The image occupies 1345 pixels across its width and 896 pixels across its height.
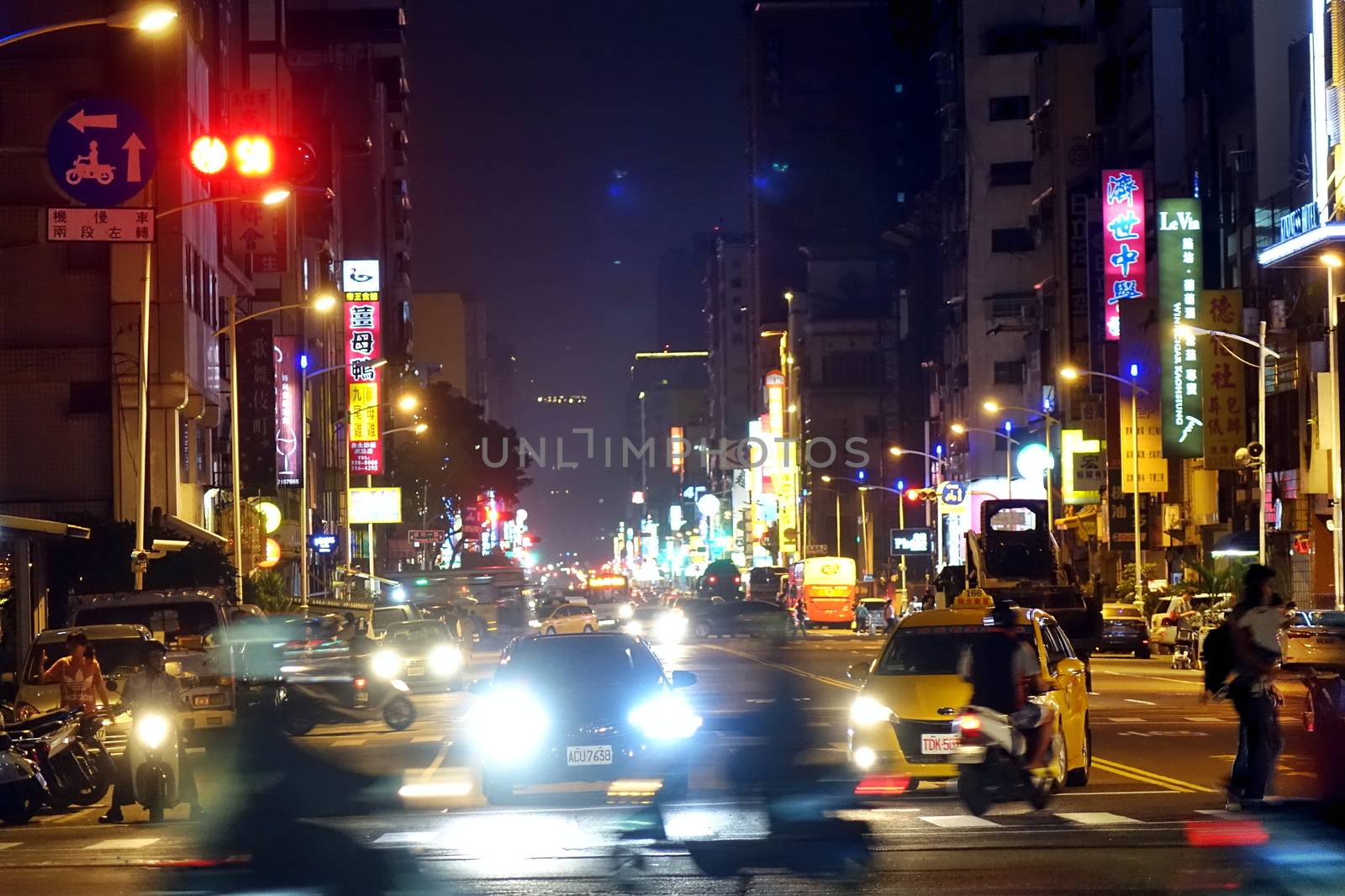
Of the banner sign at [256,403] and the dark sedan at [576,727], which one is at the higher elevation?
the banner sign at [256,403]

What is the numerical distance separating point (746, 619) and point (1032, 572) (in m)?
27.9


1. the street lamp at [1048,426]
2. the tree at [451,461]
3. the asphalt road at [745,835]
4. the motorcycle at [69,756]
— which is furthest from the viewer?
the tree at [451,461]

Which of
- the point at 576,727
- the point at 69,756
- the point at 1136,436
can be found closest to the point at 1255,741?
the point at 576,727

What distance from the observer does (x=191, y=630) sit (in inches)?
1169

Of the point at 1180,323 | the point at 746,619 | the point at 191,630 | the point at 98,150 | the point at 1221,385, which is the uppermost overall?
the point at 1180,323

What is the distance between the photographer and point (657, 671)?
63.4 feet

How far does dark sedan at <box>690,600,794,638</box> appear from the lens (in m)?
74.6

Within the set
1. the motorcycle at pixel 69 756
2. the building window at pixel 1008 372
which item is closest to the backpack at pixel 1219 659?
the motorcycle at pixel 69 756

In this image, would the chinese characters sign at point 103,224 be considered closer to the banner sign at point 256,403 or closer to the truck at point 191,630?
the truck at point 191,630

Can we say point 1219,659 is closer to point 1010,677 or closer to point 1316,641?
point 1010,677

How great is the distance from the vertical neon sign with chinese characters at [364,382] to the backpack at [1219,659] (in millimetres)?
73649

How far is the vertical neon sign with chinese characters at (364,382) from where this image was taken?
90500mm

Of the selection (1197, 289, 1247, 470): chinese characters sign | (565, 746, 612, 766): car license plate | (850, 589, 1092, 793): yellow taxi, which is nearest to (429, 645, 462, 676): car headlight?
(850, 589, 1092, 793): yellow taxi

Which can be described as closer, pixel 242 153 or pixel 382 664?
pixel 242 153
